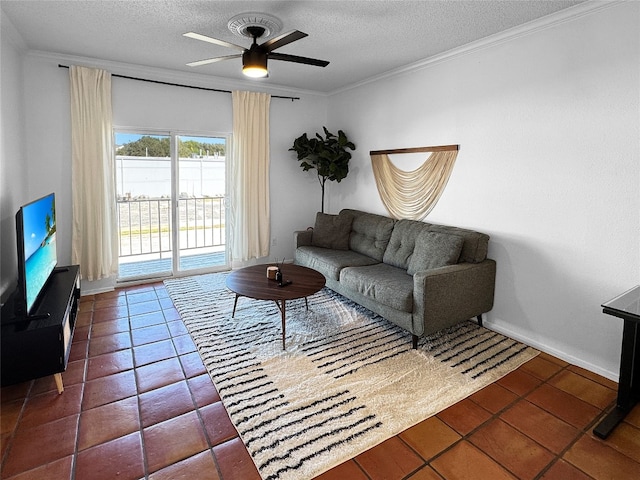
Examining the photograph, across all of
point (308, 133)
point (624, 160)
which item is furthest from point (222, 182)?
point (624, 160)

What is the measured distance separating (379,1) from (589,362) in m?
2.99

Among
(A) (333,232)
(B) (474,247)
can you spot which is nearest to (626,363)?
(B) (474,247)

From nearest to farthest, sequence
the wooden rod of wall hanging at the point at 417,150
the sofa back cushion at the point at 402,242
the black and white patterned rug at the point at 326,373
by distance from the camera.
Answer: the black and white patterned rug at the point at 326,373 < the wooden rod of wall hanging at the point at 417,150 < the sofa back cushion at the point at 402,242

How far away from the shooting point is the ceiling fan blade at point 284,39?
2.26 meters

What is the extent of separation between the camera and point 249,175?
4.81 metres

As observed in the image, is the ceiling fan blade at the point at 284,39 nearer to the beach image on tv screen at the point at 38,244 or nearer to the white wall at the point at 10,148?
the beach image on tv screen at the point at 38,244

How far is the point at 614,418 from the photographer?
204 cm

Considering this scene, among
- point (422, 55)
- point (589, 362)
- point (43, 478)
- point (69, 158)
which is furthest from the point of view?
point (69, 158)

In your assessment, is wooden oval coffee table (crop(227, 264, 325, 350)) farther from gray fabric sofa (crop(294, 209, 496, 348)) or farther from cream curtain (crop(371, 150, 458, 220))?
cream curtain (crop(371, 150, 458, 220))

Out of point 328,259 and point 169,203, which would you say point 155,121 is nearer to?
point 169,203

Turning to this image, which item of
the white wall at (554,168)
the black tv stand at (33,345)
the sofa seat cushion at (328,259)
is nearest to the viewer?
the black tv stand at (33,345)

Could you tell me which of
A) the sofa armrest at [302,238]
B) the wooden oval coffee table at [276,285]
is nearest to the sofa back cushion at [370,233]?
the sofa armrest at [302,238]

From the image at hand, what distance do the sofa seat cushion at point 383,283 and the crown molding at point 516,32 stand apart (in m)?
2.14

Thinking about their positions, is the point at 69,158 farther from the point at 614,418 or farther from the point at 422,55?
the point at 614,418
